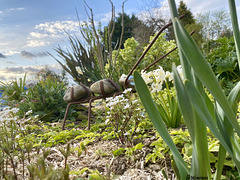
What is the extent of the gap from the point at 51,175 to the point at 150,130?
1.45 metres

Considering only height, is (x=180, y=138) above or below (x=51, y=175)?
below

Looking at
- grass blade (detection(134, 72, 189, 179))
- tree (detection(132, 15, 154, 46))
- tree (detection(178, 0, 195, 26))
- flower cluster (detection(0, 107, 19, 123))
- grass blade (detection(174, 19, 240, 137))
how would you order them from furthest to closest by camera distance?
tree (detection(178, 0, 195, 26)) → tree (detection(132, 15, 154, 46)) → flower cluster (detection(0, 107, 19, 123)) → grass blade (detection(134, 72, 189, 179)) → grass blade (detection(174, 19, 240, 137))

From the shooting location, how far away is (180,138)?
1.30 m

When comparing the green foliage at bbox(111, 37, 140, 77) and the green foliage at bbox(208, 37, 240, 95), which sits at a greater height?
the green foliage at bbox(111, 37, 140, 77)

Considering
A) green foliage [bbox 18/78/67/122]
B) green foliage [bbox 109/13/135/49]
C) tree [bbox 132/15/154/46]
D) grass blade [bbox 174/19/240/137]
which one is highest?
green foliage [bbox 109/13/135/49]

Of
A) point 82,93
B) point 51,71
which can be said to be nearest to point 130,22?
point 51,71

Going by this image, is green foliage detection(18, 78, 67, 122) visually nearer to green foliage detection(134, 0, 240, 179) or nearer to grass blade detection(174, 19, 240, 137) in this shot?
green foliage detection(134, 0, 240, 179)

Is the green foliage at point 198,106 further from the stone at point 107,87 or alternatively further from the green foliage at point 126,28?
the green foliage at point 126,28

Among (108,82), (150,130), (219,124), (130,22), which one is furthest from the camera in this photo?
(130,22)

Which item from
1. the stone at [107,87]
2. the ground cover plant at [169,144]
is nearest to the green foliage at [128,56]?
the ground cover plant at [169,144]

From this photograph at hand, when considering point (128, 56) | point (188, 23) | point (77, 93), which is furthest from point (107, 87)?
point (188, 23)

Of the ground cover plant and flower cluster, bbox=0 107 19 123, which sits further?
flower cluster, bbox=0 107 19 123

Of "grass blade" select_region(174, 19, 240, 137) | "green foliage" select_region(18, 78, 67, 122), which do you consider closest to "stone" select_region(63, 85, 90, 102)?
"green foliage" select_region(18, 78, 67, 122)

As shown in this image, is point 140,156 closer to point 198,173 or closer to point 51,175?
point 198,173
